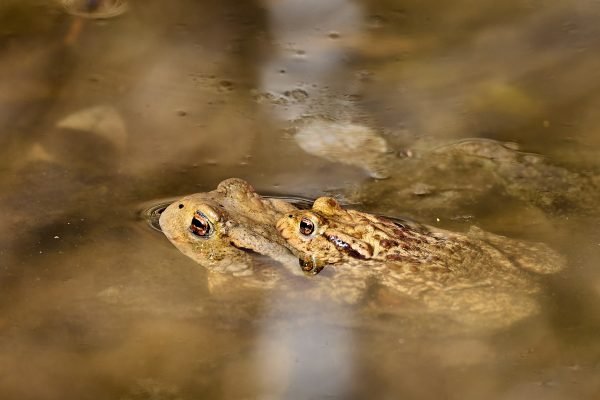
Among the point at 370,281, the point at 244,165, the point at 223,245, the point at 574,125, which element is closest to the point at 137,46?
the point at 244,165

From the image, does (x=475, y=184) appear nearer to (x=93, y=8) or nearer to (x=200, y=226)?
(x=200, y=226)

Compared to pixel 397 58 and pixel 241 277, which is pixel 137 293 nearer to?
pixel 241 277

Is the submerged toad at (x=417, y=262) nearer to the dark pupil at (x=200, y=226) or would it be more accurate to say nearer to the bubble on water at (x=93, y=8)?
the dark pupil at (x=200, y=226)

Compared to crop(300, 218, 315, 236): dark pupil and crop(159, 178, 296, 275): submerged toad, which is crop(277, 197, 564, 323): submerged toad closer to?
crop(300, 218, 315, 236): dark pupil

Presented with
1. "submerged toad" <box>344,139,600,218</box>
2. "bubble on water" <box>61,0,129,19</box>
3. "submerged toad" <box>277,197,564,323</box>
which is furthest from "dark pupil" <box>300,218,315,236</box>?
"bubble on water" <box>61,0,129,19</box>

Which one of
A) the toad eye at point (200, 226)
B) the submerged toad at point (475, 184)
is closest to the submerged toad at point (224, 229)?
the toad eye at point (200, 226)

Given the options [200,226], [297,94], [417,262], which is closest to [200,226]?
[200,226]

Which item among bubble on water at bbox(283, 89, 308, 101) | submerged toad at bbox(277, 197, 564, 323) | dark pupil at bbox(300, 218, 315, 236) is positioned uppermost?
dark pupil at bbox(300, 218, 315, 236)
